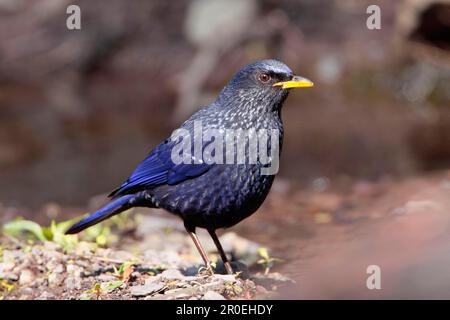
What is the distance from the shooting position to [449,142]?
32.0 ft

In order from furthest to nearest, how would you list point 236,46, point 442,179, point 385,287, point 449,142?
point 236,46 → point 449,142 → point 442,179 → point 385,287

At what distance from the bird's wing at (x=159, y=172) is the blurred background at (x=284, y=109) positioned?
3.37 ft

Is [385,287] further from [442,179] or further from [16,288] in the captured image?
[442,179]

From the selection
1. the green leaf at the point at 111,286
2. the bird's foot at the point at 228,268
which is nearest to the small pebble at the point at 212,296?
the green leaf at the point at 111,286

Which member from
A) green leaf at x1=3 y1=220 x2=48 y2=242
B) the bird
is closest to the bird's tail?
the bird

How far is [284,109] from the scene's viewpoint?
464 inches

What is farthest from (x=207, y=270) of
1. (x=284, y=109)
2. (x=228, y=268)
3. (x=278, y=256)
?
(x=284, y=109)

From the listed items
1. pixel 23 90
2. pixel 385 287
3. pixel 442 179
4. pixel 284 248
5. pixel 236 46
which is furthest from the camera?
pixel 23 90

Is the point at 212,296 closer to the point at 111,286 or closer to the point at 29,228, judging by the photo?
the point at 111,286

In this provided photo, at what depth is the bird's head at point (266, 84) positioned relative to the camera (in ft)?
16.7

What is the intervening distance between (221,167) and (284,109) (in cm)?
709

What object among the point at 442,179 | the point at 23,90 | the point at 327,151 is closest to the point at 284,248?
the point at 442,179

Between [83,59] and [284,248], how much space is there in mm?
9115

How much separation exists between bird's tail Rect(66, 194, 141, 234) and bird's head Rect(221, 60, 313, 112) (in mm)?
1033
